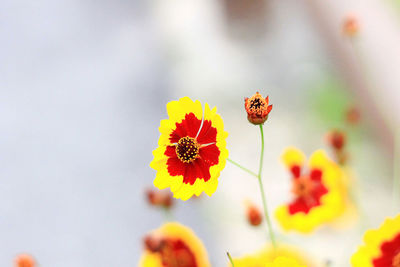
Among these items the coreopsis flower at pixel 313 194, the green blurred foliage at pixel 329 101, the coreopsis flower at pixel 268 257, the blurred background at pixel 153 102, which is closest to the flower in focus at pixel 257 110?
the coreopsis flower at pixel 268 257

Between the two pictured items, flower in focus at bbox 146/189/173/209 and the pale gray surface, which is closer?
flower in focus at bbox 146/189/173/209

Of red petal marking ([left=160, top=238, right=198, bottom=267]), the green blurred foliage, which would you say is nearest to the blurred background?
the green blurred foliage

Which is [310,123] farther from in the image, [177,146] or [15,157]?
[177,146]

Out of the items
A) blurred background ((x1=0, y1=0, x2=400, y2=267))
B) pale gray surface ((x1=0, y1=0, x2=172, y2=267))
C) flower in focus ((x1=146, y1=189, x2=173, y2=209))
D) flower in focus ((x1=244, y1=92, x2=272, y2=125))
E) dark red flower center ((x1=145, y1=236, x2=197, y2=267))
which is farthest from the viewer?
pale gray surface ((x1=0, y1=0, x2=172, y2=267))

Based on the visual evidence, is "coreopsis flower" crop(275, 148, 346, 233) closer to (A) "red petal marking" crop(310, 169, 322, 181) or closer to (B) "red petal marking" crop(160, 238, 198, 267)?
(A) "red petal marking" crop(310, 169, 322, 181)

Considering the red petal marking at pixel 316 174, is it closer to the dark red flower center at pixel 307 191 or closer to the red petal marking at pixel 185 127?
the dark red flower center at pixel 307 191

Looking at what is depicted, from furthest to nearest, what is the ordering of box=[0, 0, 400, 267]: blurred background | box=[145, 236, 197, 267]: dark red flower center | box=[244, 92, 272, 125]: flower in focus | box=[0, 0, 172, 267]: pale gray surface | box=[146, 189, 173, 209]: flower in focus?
1. box=[0, 0, 172, 267]: pale gray surface
2. box=[0, 0, 400, 267]: blurred background
3. box=[146, 189, 173, 209]: flower in focus
4. box=[145, 236, 197, 267]: dark red flower center
5. box=[244, 92, 272, 125]: flower in focus

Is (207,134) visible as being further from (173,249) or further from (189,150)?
(173,249)

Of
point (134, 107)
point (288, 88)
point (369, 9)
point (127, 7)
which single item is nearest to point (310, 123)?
point (288, 88)
